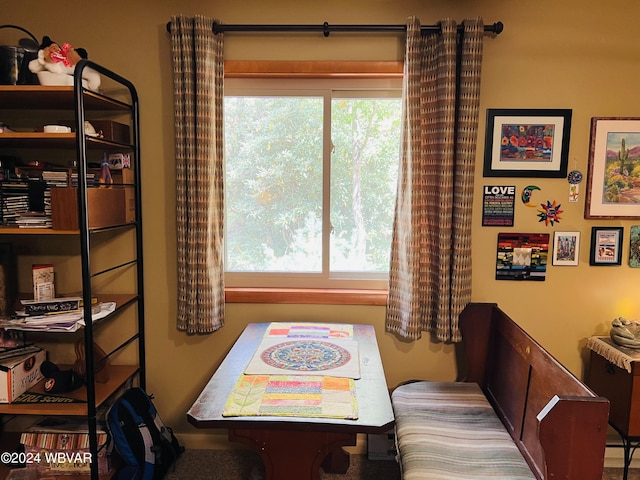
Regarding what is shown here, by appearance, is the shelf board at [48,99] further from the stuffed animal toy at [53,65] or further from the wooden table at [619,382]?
the wooden table at [619,382]

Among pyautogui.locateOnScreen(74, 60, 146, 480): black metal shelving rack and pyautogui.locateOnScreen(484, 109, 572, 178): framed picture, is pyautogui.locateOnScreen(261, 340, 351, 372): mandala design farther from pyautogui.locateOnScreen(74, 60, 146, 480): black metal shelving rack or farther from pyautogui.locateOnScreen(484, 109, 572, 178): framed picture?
pyautogui.locateOnScreen(484, 109, 572, 178): framed picture

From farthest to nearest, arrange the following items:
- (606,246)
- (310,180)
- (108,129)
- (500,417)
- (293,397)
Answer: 1. (310,180)
2. (606,246)
3. (108,129)
4. (500,417)
5. (293,397)

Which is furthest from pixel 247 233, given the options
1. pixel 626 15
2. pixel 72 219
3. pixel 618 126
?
pixel 626 15

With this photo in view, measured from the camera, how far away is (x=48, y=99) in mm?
2029

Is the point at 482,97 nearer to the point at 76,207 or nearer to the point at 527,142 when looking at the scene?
the point at 527,142

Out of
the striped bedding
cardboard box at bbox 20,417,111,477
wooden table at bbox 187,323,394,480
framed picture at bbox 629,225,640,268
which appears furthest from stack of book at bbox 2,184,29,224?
framed picture at bbox 629,225,640,268

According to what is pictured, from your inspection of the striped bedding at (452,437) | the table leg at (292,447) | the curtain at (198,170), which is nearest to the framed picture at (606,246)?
the striped bedding at (452,437)

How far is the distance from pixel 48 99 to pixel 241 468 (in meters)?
2.04

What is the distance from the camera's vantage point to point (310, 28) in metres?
2.16

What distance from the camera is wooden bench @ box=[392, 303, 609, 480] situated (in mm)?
1274

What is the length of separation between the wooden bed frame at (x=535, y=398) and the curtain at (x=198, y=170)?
50.3 inches

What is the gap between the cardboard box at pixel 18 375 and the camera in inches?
77.4

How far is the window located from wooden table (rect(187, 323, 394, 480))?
0.92 meters

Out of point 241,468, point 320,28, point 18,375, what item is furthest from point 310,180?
point 18,375
